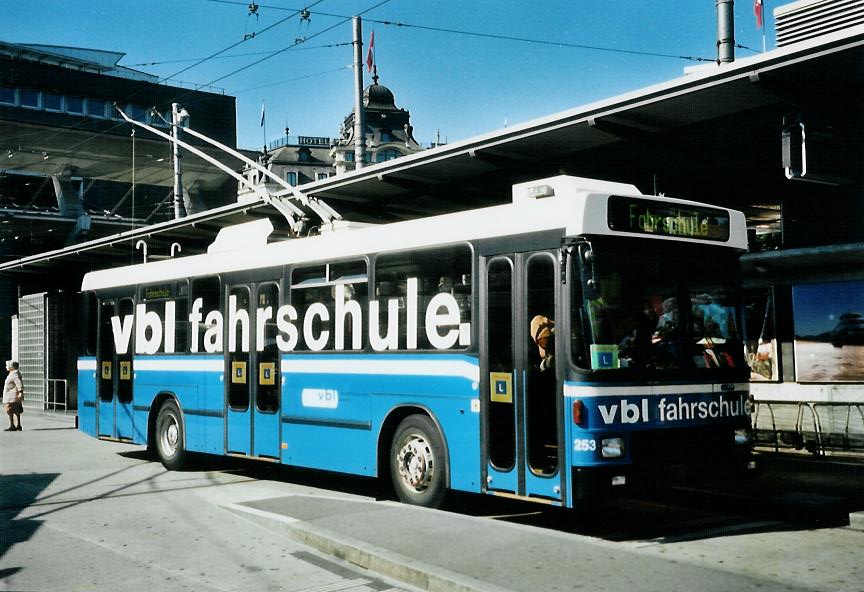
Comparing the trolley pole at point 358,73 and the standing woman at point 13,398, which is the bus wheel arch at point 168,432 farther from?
the standing woman at point 13,398

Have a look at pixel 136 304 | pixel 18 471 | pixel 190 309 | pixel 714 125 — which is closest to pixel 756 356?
pixel 714 125

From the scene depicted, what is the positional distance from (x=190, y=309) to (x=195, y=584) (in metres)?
7.26

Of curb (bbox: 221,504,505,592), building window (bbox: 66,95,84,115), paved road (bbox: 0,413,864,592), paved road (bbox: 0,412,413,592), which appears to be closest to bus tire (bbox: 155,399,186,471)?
paved road (bbox: 0,412,413,592)

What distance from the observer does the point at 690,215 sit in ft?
29.7

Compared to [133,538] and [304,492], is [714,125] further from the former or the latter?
[133,538]

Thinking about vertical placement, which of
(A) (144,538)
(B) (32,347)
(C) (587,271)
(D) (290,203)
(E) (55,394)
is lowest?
(A) (144,538)

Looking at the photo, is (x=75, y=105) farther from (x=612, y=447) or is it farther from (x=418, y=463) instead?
(x=612, y=447)

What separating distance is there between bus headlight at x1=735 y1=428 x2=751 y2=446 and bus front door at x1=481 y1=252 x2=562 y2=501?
6.18 ft

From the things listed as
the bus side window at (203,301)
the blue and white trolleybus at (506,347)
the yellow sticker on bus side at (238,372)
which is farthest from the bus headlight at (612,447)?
the bus side window at (203,301)

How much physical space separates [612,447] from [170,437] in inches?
326

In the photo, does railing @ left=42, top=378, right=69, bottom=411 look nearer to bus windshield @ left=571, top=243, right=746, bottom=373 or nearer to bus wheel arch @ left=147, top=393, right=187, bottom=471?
bus wheel arch @ left=147, top=393, right=187, bottom=471

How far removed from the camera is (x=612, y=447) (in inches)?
320

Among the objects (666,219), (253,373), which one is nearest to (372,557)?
(666,219)

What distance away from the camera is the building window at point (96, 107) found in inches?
2344
